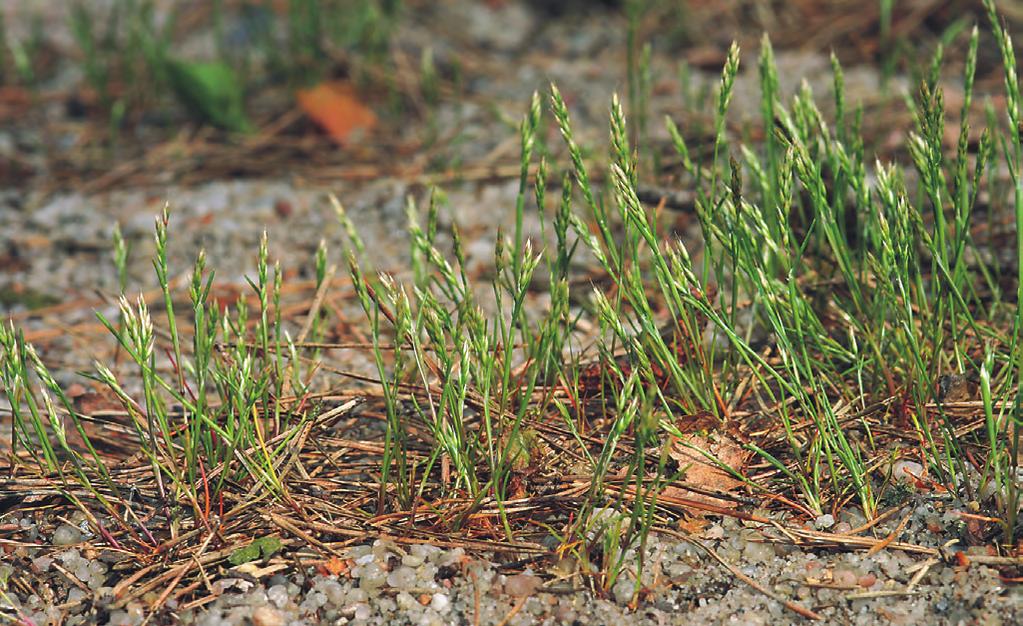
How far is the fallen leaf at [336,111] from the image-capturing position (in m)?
3.43

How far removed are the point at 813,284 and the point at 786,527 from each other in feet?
2.13

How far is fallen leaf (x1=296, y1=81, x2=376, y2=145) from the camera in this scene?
3.43m

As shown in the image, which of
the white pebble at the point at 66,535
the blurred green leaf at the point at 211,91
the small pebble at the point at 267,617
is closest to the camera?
the small pebble at the point at 267,617

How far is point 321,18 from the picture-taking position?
3.87 m

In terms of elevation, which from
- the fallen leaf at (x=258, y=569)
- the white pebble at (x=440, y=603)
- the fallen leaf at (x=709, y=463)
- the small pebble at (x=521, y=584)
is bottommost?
the white pebble at (x=440, y=603)

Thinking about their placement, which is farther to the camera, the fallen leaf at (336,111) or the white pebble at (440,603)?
the fallen leaf at (336,111)

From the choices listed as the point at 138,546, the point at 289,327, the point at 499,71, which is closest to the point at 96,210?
the point at 289,327

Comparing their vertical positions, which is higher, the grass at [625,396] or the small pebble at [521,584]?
the grass at [625,396]

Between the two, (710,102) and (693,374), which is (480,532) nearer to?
(693,374)

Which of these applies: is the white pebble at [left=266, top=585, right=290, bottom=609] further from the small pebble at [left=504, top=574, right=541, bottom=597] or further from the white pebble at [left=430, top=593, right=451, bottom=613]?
the small pebble at [left=504, top=574, right=541, bottom=597]

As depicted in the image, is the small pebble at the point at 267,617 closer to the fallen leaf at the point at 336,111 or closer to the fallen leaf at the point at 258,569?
the fallen leaf at the point at 258,569

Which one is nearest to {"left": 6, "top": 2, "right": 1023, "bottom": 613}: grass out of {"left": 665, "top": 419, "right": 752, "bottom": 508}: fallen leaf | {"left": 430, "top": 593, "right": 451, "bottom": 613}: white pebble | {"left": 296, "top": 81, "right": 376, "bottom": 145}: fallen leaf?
{"left": 665, "top": 419, "right": 752, "bottom": 508}: fallen leaf

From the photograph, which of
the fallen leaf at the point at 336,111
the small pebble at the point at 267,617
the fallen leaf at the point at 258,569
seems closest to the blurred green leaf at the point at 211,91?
the fallen leaf at the point at 336,111

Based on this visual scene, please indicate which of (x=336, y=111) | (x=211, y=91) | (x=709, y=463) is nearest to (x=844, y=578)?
(x=709, y=463)
